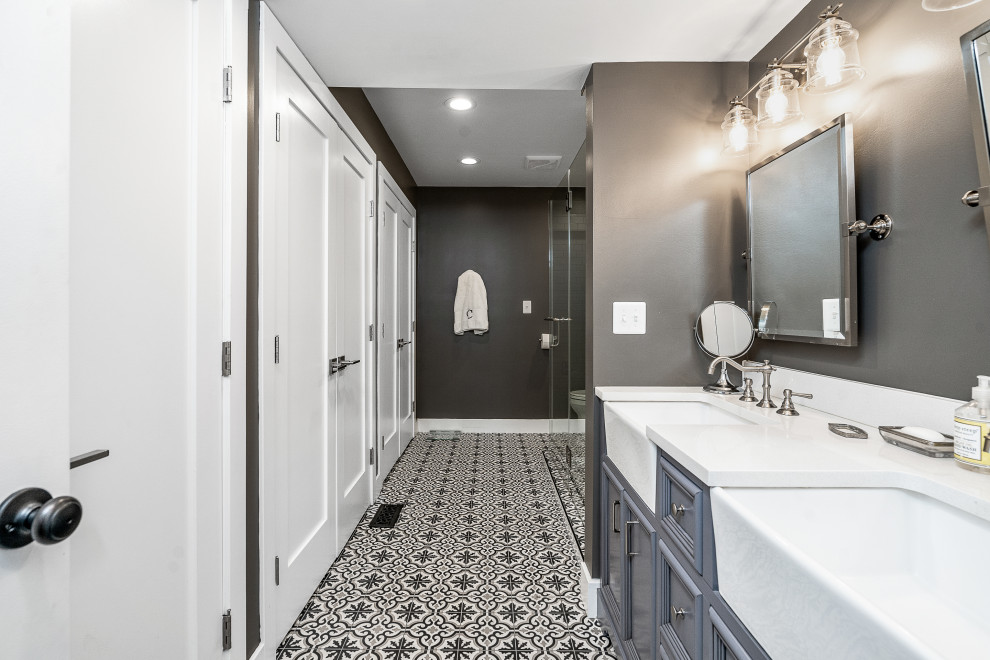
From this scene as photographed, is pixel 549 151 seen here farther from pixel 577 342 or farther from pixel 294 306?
pixel 294 306

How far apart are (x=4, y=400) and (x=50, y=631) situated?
29 cm

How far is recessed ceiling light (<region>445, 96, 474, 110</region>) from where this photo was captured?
259cm

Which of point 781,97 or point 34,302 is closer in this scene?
point 34,302

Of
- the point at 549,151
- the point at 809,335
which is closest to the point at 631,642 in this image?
the point at 809,335

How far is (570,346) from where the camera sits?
2703 mm

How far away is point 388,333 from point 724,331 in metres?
2.21

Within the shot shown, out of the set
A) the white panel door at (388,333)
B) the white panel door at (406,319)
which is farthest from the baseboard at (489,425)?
the white panel door at (388,333)

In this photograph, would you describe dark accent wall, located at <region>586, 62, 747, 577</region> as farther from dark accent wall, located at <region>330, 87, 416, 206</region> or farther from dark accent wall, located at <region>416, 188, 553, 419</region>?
dark accent wall, located at <region>416, 188, 553, 419</region>

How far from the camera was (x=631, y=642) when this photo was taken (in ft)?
4.56

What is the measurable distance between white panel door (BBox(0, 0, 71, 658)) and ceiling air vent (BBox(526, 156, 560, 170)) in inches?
130

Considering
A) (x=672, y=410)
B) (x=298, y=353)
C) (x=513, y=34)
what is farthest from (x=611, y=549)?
(x=513, y=34)

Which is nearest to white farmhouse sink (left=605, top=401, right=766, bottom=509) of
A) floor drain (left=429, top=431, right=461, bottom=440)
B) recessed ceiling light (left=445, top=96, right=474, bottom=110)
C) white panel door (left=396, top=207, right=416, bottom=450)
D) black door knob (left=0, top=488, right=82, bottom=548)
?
black door knob (left=0, top=488, right=82, bottom=548)

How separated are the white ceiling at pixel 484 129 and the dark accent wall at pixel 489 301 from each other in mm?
387

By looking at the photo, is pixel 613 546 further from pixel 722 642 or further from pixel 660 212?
pixel 660 212
